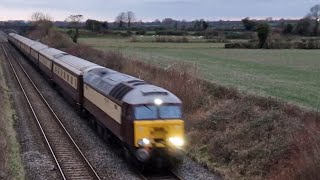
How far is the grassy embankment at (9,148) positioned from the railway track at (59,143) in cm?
126

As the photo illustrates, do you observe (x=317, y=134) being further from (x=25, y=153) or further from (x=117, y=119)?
(x=25, y=153)

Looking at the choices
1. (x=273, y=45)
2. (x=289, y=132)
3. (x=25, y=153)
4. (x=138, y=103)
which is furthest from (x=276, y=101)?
(x=273, y=45)

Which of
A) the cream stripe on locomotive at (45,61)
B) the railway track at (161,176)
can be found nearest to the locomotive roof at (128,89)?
the railway track at (161,176)

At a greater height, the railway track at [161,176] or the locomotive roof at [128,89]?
the locomotive roof at [128,89]

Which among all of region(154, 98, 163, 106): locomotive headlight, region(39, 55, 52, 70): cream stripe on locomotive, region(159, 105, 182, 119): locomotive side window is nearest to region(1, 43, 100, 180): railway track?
region(159, 105, 182, 119): locomotive side window

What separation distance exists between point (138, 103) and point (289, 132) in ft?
17.4

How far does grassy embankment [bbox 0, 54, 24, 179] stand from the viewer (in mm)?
15609

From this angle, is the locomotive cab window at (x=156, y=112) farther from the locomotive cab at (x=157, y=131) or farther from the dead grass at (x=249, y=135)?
the dead grass at (x=249, y=135)

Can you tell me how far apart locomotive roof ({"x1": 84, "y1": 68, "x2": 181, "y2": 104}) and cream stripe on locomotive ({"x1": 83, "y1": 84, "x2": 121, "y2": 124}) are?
264 millimetres

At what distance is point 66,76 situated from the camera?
29.7m

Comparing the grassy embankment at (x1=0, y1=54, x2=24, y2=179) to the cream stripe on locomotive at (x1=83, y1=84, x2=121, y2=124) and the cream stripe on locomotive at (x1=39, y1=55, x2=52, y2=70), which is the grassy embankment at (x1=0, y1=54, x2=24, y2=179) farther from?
the cream stripe on locomotive at (x1=39, y1=55, x2=52, y2=70)

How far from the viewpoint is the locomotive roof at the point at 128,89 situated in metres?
16.5

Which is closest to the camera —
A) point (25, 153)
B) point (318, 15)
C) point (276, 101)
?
point (25, 153)

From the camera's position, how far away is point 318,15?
6491 inches
